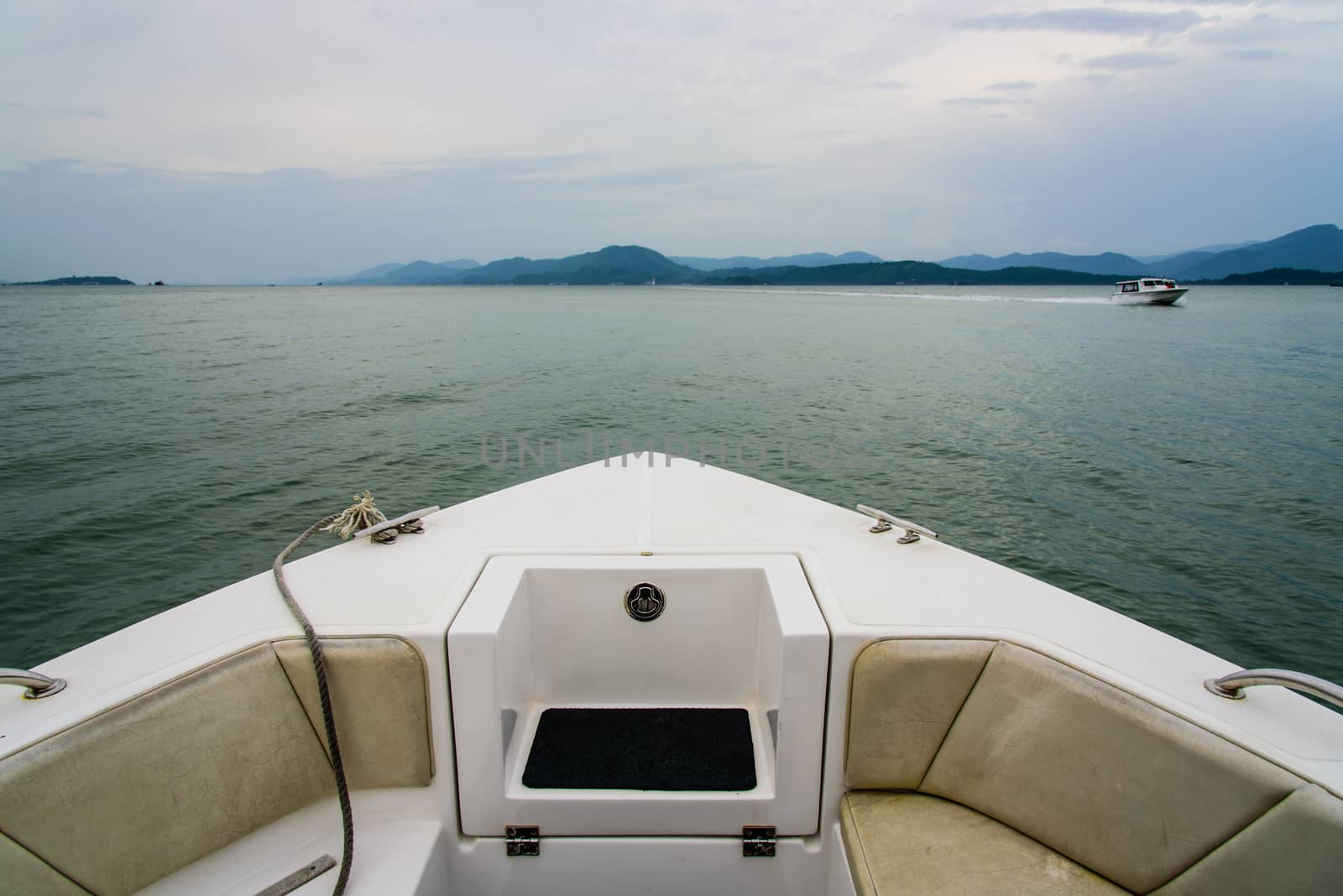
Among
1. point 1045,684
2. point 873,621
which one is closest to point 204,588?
point 873,621

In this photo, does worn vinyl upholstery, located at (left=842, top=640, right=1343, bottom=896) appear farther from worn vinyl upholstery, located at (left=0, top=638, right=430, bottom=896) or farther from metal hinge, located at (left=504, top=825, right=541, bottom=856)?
worn vinyl upholstery, located at (left=0, top=638, right=430, bottom=896)

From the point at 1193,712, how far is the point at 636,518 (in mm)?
1993

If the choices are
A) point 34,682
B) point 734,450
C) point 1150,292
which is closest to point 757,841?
point 34,682

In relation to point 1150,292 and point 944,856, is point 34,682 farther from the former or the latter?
point 1150,292

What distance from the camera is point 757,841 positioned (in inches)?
87.3

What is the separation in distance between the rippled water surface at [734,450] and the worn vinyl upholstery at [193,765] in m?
6.14

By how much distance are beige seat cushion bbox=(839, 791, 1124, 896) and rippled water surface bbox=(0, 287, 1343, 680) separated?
6.25 m

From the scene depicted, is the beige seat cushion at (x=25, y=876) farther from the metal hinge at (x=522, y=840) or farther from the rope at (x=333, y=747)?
the metal hinge at (x=522, y=840)

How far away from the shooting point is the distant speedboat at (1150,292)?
60.6 m

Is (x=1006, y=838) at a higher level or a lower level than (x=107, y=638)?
lower

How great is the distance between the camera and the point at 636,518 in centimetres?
299

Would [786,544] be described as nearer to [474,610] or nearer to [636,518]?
[636,518]

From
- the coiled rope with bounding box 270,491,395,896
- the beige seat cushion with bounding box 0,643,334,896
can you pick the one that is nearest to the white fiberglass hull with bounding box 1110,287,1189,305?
the coiled rope with bounding box 270,491,395,896

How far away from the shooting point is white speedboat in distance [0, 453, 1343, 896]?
1.62 metres
